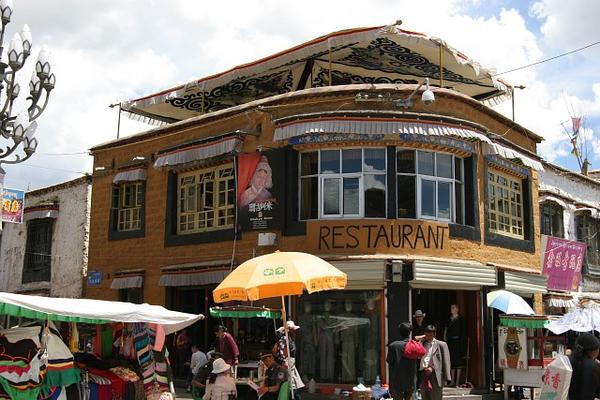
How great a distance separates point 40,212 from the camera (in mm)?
24547

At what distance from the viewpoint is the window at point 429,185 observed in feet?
52.3

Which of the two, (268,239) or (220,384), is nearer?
(220,384)

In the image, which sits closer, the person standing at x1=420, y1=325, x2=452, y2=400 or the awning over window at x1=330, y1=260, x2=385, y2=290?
the person standing at x1=420, y1=325, x2=452, y2=400

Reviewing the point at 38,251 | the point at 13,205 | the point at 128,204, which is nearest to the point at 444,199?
the point at 128,204

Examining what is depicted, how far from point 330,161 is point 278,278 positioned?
659 centimetres

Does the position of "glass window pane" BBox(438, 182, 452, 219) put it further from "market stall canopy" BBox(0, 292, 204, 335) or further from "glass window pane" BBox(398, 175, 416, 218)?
"market stall canopy" BBox(0, 292, 204, 335)

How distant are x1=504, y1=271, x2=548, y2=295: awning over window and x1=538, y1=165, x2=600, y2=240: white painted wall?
10.5 ft

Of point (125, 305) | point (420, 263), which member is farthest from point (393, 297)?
point (125, 305)

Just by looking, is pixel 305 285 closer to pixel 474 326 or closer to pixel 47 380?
pixel 47 380

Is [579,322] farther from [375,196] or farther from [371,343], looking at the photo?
[375,196]

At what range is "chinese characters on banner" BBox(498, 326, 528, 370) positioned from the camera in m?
15.3

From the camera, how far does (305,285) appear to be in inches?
387

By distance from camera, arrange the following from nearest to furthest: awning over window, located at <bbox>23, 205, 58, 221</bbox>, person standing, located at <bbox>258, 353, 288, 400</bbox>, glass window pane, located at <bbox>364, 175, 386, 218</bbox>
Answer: person standing, located at <bbox>258, 353, 288, 400</bbox> < glass window pane, located at <bbox>364, 175, 386, 218</bbox> < awning over window, located at <bbox>23, 205, 58, 221</bbox>

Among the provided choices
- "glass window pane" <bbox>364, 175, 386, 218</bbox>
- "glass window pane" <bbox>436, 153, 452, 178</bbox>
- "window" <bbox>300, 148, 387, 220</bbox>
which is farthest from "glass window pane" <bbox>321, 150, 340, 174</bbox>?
"glass window pane" <bbox>436, 153, 452, 178</bbox>
